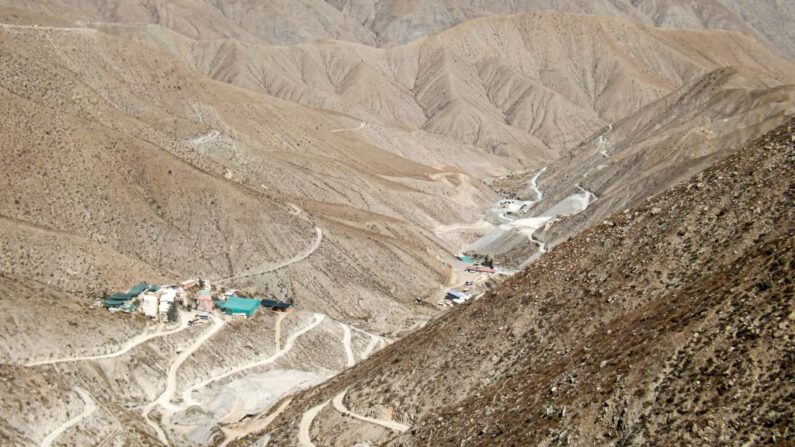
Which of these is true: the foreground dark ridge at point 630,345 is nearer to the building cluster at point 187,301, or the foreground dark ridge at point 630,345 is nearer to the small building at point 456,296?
the building cluster at point 187,301

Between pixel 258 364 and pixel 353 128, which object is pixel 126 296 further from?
pixel 353 128

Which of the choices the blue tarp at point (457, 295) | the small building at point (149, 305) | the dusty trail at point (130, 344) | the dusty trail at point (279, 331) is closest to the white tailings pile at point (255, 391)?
the dusty trail at point (279, 331)

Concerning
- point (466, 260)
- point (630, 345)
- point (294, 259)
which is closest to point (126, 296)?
point (294, 259)

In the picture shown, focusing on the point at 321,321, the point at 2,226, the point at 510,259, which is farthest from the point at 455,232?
the point at 2,226

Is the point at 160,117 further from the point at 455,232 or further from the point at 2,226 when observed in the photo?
the point at 2,226

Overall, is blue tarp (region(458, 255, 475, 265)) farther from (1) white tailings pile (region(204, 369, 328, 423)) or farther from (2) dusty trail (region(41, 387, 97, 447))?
(2) dusty trail (region(41, 387, 97, 447))

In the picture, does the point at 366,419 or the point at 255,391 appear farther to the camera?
the point at 255,391
